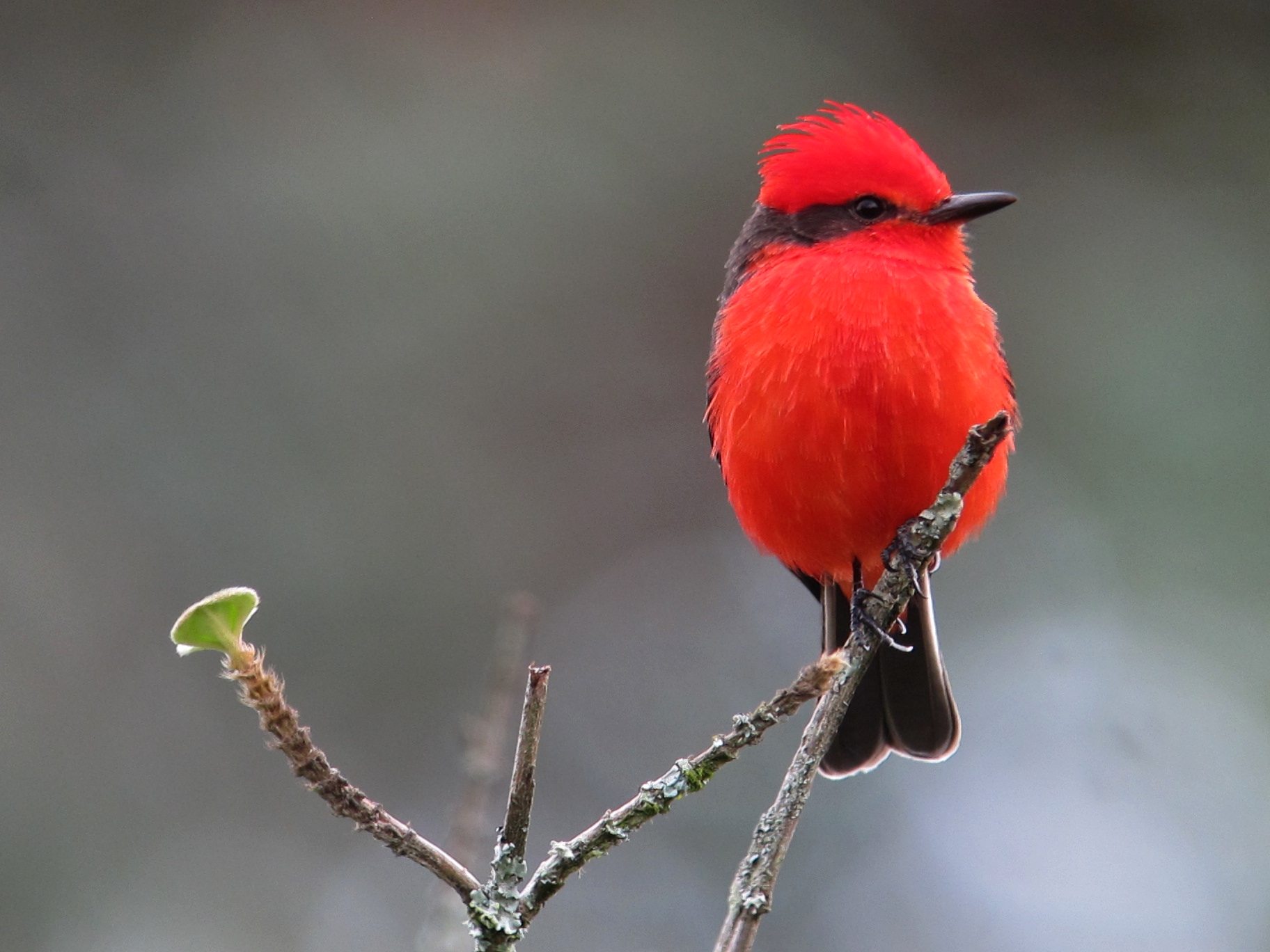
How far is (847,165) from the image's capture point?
477 cm

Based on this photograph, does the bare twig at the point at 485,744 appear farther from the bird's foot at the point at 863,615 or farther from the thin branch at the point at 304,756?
the bird's foot at the point at 863,615

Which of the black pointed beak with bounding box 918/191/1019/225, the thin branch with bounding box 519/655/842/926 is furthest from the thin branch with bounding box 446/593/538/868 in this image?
the black pointed beak with bounding box 918/191/1019/225

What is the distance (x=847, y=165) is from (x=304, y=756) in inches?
132

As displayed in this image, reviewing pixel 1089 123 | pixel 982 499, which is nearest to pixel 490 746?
pixel 982 499

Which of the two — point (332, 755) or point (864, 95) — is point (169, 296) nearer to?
point (332, 755)

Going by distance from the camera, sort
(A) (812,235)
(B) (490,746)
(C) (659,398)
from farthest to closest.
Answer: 1. (C) (659,398)
2. (A) (812,235)
3. (B) (490,746)

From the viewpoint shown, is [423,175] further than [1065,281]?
No

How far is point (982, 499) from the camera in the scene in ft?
14.6

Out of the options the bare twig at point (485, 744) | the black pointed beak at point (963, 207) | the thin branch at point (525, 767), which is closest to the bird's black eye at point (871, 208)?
the black pointed beak at point (963, 207)

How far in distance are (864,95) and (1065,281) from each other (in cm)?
168

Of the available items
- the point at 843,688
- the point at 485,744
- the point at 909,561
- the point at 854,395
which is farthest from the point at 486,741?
the point at 854,395

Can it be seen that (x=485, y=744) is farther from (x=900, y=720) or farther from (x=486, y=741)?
(x=900, y=720)

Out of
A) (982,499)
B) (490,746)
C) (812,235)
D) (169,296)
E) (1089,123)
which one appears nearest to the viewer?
(490,746)

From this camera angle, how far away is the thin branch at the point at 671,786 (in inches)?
→ 84.8
